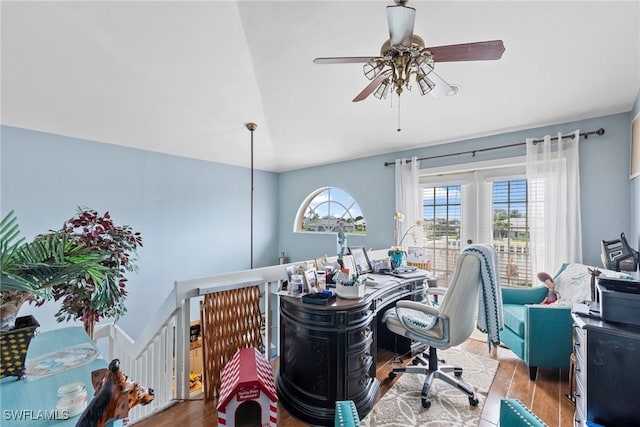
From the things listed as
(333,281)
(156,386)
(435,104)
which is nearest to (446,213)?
(435,104)

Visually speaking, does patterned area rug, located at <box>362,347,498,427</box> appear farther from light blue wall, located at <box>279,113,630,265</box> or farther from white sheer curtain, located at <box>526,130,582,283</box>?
light blue wall, located at <box>279,113,630,265</box>

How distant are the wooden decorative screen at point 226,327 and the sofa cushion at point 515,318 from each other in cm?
224

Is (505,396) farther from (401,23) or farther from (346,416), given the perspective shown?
A: (401,23)

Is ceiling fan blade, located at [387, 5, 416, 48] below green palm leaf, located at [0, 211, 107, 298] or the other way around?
the other way around

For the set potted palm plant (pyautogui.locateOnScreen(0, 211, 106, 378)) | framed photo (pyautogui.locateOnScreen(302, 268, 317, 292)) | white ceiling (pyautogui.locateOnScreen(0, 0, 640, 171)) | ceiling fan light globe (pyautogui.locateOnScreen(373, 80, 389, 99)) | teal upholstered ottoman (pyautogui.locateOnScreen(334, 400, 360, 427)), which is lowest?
teal upholstered ottoman (pyautogui.locateOnScreen(334, 400, 360, 427))

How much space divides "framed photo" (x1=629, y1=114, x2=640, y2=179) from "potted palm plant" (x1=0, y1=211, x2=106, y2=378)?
3655 millimetres

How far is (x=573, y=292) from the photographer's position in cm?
234

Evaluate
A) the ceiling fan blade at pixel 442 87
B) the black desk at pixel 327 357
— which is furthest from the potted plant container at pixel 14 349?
the ceiling fan blade at pixel 442 87

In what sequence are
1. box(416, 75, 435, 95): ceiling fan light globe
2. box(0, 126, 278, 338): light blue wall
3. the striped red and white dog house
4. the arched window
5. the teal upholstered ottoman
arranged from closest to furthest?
the teal upholstered ottoman
the striped red and white dog house
box(416, 75, 435, 95): ceiling fan light globe
box(0, 126, 278, 338): light blue wall
the arched window

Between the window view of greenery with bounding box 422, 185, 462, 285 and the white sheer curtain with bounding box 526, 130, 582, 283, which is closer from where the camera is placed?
the white sheer curtain with bounding box 526, 130, 582, 283

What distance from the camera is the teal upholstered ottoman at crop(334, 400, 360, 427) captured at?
684 millimetres

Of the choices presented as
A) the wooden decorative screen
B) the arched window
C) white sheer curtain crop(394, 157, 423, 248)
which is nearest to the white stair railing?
the wooden decorative screen

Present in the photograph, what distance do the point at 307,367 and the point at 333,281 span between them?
0.62 m

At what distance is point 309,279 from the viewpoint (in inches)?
79.5
